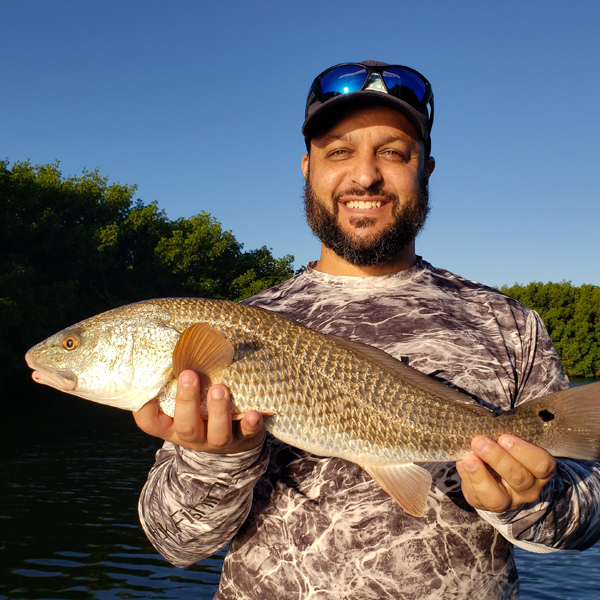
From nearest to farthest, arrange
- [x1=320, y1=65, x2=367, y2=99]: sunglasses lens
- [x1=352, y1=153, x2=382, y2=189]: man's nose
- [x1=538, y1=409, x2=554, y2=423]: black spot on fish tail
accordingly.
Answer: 1. [x1=538, y1=409, x2=554, y2=423]: black spot on fish tail
2. [x1=352, y1=153, x2=382, y2=189]: man's nose
3. [x1=320, y1=65, x2=367, y2=99]: sunglasses lens

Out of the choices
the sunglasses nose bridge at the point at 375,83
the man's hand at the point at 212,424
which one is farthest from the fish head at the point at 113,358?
the sunglasses nose bridge at the point at 375,83

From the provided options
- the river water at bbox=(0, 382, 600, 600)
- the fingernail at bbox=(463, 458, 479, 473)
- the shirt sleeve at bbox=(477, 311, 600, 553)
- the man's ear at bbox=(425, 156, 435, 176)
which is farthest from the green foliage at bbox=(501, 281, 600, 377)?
the fingernail at bbox=(463, 458, 479, 473)

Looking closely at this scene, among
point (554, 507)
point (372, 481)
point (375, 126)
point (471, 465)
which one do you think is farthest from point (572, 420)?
point (375, 126)

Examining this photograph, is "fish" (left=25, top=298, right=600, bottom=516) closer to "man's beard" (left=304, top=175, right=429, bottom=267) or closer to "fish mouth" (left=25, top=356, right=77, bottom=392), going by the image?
"fish mouth" (left=25, top=356, right=77, bottom=392)

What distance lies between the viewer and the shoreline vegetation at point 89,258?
32.6 meters

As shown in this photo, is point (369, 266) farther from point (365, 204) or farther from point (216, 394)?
point (216, 394)

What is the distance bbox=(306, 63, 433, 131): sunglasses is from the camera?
12.1 feet

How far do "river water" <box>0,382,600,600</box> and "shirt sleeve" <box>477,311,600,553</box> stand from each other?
8927 mm

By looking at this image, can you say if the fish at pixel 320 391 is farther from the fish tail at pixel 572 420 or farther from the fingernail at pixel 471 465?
the fingernail at pixel 471 465

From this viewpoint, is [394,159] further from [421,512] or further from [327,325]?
[421,512]

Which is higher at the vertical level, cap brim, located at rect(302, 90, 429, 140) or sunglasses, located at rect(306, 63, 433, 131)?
sunglasses, located at rect(306, 63, 433, 131)

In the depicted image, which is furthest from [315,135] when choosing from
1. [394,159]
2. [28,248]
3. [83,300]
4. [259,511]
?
[83,300]

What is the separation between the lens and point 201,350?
268 cm

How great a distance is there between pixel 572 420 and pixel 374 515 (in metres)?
1.00
